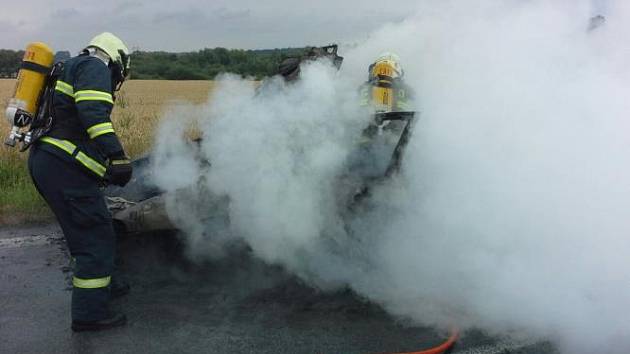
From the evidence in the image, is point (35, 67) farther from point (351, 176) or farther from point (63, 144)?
point (351, 176)

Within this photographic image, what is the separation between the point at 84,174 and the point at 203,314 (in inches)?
46.3

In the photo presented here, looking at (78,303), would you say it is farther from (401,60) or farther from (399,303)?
(401,60)

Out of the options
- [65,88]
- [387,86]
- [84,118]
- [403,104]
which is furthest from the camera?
[387,86]

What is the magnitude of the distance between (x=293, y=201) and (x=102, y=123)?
1.34 metres

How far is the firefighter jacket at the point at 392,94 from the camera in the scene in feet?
14.6

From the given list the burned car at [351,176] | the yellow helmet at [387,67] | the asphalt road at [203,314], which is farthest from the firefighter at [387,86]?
the asphalt road at [203,314]

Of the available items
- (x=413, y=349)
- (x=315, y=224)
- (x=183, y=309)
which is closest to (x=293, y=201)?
(x=315, y=224)

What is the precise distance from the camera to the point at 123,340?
11.3 ft

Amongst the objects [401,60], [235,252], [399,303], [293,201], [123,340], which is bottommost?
[123,340]

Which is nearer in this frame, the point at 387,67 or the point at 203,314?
the point at 203,314

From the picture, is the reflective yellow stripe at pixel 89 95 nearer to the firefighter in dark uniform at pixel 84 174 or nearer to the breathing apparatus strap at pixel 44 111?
the firefighter in dark uniform at pixel 84 174

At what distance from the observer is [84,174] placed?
356 centimetres

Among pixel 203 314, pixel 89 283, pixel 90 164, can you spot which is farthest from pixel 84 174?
pixel 203 314

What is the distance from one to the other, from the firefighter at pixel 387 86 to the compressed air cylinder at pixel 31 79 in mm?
2326
